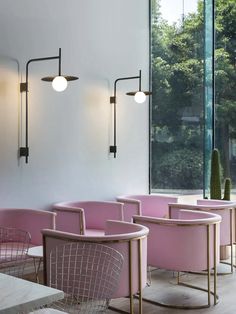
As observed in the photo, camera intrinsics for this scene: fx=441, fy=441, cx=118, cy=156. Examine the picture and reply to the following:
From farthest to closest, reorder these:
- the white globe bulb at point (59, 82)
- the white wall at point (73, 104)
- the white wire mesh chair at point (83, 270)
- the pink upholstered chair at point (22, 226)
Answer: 1. the white wall at point (73, 104)
2. the white globe bulb at point (59, 82)
3. the pink upholstered chair at point (22, 226)
4. the white wire mesh chair at point (83, 270)

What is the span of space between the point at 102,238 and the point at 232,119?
168 inches

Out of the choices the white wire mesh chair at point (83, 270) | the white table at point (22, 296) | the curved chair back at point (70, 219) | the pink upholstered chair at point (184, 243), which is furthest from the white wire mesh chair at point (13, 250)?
the white table at point (22, 296)

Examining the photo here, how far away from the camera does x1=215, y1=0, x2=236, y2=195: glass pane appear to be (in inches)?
271

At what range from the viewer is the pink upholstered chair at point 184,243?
4.08m

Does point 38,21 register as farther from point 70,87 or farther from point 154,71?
point 154,71

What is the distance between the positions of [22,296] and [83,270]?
185 cm

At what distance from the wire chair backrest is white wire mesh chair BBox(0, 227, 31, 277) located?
0.94m

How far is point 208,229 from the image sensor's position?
13.5ft

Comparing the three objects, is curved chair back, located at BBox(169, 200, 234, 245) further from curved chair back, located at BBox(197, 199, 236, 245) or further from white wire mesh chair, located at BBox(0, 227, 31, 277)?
white wire mesh chair, located at BBox(0, 227, 31, 277)

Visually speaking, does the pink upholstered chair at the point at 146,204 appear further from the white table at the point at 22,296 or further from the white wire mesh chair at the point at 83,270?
the white table at the point at 22,296

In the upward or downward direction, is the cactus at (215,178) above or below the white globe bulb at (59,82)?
below

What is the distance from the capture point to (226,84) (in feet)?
22.7

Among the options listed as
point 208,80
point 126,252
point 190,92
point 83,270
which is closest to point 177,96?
point 190,92

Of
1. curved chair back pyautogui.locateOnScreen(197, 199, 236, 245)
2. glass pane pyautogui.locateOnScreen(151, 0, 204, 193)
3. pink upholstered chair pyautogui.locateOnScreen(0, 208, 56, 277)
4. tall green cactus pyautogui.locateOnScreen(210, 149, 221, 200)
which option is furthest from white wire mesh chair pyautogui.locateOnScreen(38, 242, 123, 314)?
glass pane pyautogui.locateOnScreen(151, 0, 204, 193)
